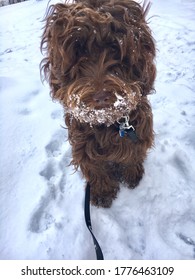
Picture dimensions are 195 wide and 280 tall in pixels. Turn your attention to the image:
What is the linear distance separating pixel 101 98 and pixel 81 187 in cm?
142

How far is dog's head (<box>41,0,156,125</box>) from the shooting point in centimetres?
185

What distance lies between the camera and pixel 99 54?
6.26ft

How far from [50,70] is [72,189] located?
135cm

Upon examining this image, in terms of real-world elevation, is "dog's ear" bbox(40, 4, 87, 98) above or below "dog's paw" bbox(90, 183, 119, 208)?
above

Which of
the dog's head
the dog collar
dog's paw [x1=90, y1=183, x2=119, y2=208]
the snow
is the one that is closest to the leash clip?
the dog collar

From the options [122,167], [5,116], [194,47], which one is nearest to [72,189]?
[122,167]

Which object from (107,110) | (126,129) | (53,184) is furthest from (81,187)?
(107,110)

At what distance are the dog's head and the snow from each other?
1190mm

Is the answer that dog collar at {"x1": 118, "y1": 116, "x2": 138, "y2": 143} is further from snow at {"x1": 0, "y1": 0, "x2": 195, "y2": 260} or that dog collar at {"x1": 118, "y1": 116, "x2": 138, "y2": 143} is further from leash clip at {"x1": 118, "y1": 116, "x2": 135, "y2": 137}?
snow at {"x1": 0, "y1": 0, "x2": 195, "y2": 260}

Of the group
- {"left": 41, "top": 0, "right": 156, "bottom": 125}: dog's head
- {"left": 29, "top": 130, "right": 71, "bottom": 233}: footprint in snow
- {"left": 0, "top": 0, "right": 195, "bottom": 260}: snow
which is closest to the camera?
{"left": 41, "top": 0, "right": 156, "bottom": 125}: dog's head

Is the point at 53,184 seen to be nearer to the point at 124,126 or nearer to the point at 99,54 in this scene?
the point at 124,126

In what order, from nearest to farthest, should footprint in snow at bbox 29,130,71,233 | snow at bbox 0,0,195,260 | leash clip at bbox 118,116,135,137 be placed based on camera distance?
leash clip at bbox 118,116,135,137 → snow at bbox 0,0,195,260 → footprint in snow at bbox 29,130,71,233

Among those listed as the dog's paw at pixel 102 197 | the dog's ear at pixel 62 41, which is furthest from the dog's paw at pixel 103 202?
the dog's ear at pixel 62 41
